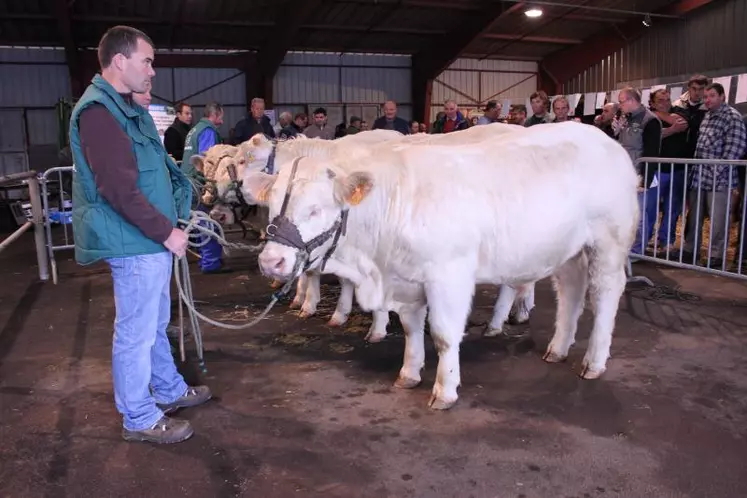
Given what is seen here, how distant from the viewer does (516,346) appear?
4.92 m

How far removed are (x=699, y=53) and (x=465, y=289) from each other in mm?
17254

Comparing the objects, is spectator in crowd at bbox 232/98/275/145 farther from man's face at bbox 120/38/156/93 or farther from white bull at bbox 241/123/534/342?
man's face at bbox 120/38/156/93

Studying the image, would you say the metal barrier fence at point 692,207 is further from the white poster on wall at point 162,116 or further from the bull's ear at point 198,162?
the white poster on wall at point 162,116

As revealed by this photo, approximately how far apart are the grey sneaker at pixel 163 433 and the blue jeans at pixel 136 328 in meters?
0.03

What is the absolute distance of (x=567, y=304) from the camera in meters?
4.55

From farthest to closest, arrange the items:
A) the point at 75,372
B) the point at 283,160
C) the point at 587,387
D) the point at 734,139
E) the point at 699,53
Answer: the point at 699,53 < the point at 734,139 < the point at 283,160 < the point at 75,372 < the point at 587,387

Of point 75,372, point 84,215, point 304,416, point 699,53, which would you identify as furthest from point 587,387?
point 699,53

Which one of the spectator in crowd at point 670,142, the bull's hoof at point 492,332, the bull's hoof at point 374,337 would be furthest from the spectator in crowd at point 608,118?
the bull's hoof at point 374,337

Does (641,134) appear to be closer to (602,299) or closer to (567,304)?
(567,304)

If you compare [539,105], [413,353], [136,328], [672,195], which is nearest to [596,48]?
[539,105]

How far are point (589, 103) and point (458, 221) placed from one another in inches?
484

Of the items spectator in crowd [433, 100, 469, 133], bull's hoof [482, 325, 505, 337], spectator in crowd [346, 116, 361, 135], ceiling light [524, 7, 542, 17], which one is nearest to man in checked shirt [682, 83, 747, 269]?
bull's hoof [482, 325, 505, 337]

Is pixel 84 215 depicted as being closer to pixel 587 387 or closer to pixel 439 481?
pixel 439 481

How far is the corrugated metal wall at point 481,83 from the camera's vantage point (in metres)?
22.6
